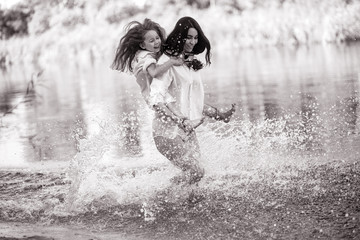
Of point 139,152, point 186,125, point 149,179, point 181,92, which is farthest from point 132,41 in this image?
point 139,152

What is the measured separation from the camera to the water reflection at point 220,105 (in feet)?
34.1

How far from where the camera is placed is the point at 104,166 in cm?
863

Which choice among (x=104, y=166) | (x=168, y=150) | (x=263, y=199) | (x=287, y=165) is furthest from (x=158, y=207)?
(x=104, y=166)

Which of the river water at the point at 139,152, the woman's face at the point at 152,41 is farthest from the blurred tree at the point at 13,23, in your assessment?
the woman's face at the point at 152,41

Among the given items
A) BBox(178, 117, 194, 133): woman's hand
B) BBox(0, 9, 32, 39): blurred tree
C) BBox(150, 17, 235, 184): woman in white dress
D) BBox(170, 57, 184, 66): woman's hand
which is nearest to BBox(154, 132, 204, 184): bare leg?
BBox(150, 17, 235, 184): woman in white dress

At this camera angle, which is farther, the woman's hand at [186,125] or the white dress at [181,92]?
the white dress at [181,92]

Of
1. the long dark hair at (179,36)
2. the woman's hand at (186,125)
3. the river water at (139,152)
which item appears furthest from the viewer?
the river water at (139,152)

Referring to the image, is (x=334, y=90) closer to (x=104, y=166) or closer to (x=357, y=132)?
(x=357, y=132)

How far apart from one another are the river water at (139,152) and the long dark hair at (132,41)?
2.74 feet

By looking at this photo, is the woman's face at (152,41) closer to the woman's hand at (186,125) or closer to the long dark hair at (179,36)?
the long dark hair at (179,36)

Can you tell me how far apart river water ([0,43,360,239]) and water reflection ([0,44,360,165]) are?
30 millimetres

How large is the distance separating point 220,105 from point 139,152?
17.3ft

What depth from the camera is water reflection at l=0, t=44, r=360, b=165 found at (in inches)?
410

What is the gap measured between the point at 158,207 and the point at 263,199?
0.99 meters
